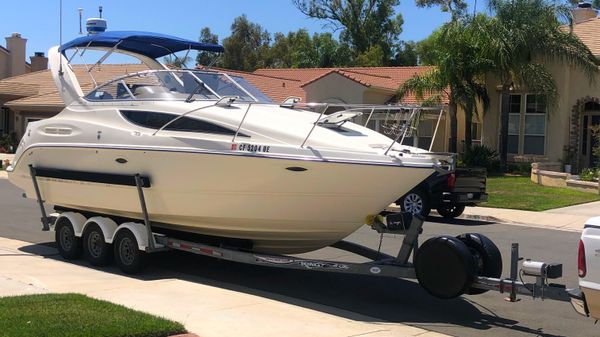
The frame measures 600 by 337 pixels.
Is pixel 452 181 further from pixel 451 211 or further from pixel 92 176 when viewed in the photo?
pixel 92 176

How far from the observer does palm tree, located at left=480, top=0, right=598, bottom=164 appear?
26453mm

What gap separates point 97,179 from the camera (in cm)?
991

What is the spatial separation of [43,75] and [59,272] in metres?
38.0

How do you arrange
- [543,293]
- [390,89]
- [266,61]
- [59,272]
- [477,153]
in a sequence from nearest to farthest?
1. [543,293]
2. [59,272]
3. [477,153]
4. [390,89]
5. [266,61]

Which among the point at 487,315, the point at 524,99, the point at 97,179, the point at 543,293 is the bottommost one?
the point at 487,315

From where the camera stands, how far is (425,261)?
7402mm

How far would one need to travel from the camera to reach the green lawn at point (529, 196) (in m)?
19.8

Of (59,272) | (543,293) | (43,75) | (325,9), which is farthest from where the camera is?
(325,9)

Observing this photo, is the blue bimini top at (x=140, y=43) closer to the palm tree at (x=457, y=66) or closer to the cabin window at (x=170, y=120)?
the cabin window at (x=170, y=120)

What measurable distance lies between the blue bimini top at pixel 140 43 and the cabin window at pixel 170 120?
1905 mm

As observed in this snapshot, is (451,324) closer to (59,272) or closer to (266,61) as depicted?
(59,272)

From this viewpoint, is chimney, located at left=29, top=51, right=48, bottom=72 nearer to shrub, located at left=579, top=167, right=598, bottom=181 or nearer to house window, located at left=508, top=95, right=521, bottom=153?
house window, located at left=508, top=95, right=521, bottom=153

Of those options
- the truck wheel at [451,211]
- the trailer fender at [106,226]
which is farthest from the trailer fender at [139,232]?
the truck wheel at [451,211]

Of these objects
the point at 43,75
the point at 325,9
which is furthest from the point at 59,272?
the point at 325,9
